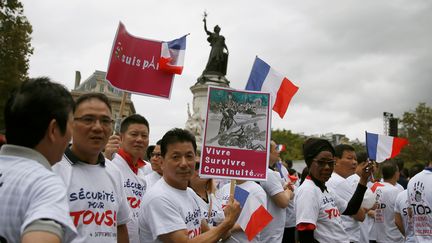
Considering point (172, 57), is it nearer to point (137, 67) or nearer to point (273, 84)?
point (137, 67)

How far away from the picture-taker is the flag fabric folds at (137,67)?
470 cm

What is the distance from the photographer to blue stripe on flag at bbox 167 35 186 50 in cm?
543

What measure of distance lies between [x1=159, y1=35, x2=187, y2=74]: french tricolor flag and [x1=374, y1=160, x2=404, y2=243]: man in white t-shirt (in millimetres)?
3757

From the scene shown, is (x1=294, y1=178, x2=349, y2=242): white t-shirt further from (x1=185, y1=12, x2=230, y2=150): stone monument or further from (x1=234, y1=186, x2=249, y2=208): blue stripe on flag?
(x1=185, y1=12, x2=230, y2=150): stone monument

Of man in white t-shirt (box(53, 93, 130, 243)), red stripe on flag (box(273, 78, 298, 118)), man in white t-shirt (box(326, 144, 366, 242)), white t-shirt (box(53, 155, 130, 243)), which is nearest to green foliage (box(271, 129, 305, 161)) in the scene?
man in white t-shirt (box(326, 144, 366, 242))

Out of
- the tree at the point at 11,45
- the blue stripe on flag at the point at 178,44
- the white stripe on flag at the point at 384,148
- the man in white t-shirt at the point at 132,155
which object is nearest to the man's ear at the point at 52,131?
the man in white t-shirt at the point at 132,155

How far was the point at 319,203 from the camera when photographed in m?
4.18

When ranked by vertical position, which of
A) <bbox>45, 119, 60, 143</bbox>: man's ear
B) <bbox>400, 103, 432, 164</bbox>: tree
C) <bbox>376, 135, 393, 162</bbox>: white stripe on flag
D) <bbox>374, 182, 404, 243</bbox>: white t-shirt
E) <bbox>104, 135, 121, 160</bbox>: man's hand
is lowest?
<bbox>374, 182, 404, 243</bbox>: white t-shirt

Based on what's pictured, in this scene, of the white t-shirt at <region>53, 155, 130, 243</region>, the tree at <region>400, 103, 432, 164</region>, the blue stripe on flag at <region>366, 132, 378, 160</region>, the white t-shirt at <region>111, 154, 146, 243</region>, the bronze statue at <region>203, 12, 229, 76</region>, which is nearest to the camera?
the white t-shirt at <region>53, 155, 130, 243</region>

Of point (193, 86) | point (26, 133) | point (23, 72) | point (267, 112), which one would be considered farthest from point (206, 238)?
point (193, 86)

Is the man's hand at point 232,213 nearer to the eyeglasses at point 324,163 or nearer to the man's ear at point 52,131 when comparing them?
the eyeglasses at point 324,163

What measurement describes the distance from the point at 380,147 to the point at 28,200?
5216 mm

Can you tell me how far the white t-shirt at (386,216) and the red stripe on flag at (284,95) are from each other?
2.65 meters

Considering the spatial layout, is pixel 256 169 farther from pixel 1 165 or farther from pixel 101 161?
pixel 1 165
